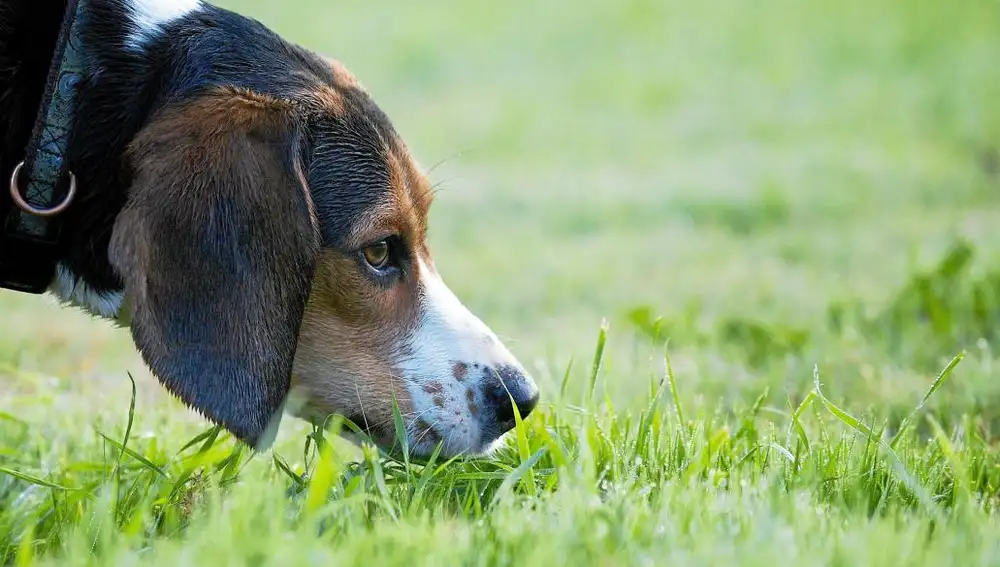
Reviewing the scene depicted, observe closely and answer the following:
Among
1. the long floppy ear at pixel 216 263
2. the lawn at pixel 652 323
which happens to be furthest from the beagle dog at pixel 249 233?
the lawn at pixel 652 323

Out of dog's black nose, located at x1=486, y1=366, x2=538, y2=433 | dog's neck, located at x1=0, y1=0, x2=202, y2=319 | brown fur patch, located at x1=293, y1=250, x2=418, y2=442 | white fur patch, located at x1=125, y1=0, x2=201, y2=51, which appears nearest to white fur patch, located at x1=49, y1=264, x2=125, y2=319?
dog's neck, located at x1=0, y1=0, x2=202, y2=319

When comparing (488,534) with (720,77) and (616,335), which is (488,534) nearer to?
(616,335)

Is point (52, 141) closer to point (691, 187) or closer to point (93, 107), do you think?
point (93, 107)

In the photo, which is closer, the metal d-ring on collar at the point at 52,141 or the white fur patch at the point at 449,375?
the metal d-ring on collar at the point at 52,141

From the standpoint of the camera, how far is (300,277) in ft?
10.1

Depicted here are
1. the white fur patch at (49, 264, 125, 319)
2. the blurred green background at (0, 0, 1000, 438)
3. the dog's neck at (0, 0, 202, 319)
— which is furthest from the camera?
the blurred green background at (0, 0, 1000, 438)

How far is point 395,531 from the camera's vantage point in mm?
2348

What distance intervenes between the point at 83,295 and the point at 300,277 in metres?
0.66

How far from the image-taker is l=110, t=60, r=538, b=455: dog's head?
9.52ft

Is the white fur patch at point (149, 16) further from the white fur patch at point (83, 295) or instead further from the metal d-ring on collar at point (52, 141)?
the white fur patch at point (83, 295)

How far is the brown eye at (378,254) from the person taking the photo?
3.42 m

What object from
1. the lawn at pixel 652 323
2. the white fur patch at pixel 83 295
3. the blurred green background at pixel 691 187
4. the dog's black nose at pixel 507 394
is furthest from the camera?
the blurred green background at pixel 691 187

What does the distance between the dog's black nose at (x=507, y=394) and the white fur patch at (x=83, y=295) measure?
42.8 inches

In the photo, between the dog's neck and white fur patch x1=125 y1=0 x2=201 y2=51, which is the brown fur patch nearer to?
the dog's neck
